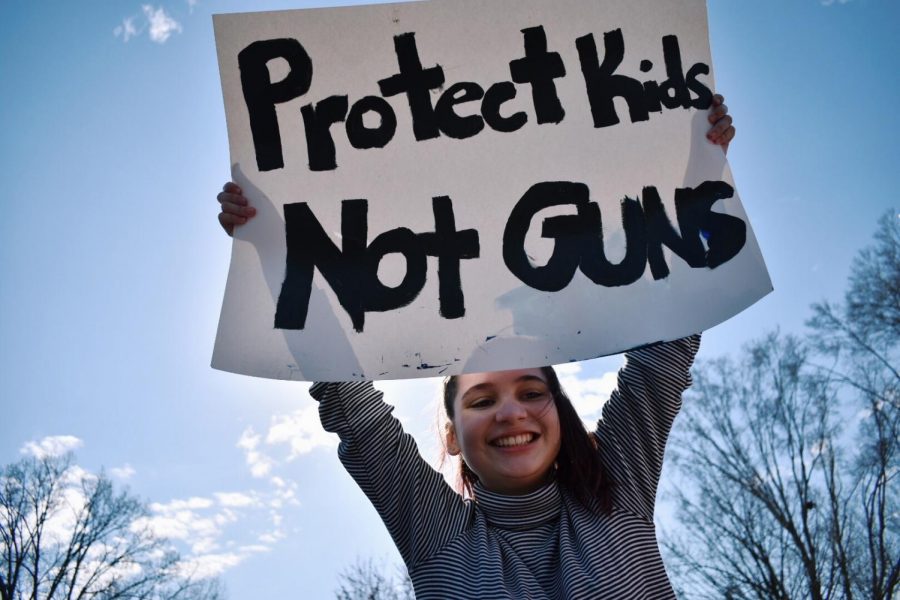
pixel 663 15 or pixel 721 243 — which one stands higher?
pixel 663 15

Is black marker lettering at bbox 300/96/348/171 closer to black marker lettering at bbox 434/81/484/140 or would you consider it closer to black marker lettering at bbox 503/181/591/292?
black marker lettering at bbox 434/81/484/140

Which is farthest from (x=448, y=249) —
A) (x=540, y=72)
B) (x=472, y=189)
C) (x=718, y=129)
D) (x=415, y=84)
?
(x=718, y=129)

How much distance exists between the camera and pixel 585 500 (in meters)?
1.75

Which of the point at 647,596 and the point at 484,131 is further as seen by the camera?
the point at 484,131

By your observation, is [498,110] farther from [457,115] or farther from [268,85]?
[268,85]

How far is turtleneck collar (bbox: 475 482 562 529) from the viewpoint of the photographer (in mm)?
1745

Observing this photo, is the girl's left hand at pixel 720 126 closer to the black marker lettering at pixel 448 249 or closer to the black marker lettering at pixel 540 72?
the black marker lettering at pixel 540 72

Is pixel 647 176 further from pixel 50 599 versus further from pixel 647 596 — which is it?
pixel 50 599

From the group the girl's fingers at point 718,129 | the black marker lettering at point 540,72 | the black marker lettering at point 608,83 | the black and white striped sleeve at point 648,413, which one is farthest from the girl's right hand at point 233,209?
the girl's fingers at point 718,129

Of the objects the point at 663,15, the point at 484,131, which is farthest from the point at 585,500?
the point at 663,15

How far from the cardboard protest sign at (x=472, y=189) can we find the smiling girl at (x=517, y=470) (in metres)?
0.16

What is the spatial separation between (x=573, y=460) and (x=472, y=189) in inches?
31.6

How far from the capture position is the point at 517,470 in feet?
5.65

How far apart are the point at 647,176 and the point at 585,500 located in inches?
35.4
